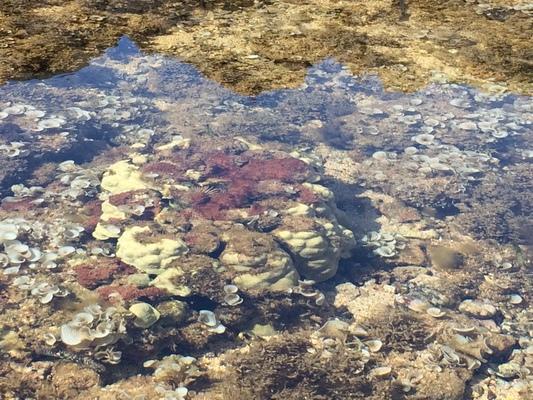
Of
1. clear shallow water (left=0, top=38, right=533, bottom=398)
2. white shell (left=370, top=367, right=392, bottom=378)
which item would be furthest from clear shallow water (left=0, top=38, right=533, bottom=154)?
white shell (left=370, top=367, right=392, bottom=378)

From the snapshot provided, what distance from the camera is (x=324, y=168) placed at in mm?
6312

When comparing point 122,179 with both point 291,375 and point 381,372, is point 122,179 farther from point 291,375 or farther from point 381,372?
point 381,372

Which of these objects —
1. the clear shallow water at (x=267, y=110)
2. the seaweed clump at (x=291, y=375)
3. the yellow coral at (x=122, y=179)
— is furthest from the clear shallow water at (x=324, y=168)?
the seaweed clump at (x=291, y=375)

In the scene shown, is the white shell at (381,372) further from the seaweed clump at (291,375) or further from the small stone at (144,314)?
the small stone at (144,314)

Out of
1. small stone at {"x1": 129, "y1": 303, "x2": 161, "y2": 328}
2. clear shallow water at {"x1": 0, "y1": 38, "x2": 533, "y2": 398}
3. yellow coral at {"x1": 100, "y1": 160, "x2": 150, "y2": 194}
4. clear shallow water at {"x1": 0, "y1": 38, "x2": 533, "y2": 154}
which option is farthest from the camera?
clear shallow water at {"x1": 0, "y1": 38, "x2": 533, "y2": 154}

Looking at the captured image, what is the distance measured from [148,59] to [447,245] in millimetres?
3907

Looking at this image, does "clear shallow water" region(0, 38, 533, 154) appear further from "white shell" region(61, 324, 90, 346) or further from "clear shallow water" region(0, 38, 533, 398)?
"white shell" region(61, 324, 90, 346)

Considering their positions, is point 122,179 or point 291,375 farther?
point 122,179

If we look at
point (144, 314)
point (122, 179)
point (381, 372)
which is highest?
point (122, 179)

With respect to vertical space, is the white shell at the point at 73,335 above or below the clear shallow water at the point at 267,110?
below

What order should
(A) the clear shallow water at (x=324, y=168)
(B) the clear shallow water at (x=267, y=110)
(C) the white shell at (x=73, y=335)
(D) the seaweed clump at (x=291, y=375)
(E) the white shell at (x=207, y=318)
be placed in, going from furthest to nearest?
(B) the clear shallow water at (x=267, y=110) < (A) the clear shallow water at (x=324, y=168) < (E) the white shell at (x=207, y=318) < (C) the white shell at (x=73, y=335) < (D) the seaweed clump at (x=291, y=375)

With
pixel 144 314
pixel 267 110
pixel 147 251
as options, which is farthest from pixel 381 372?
pixel 267 110

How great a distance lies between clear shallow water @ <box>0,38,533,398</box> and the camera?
4.08m

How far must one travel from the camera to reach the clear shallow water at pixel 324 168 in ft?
13.4
